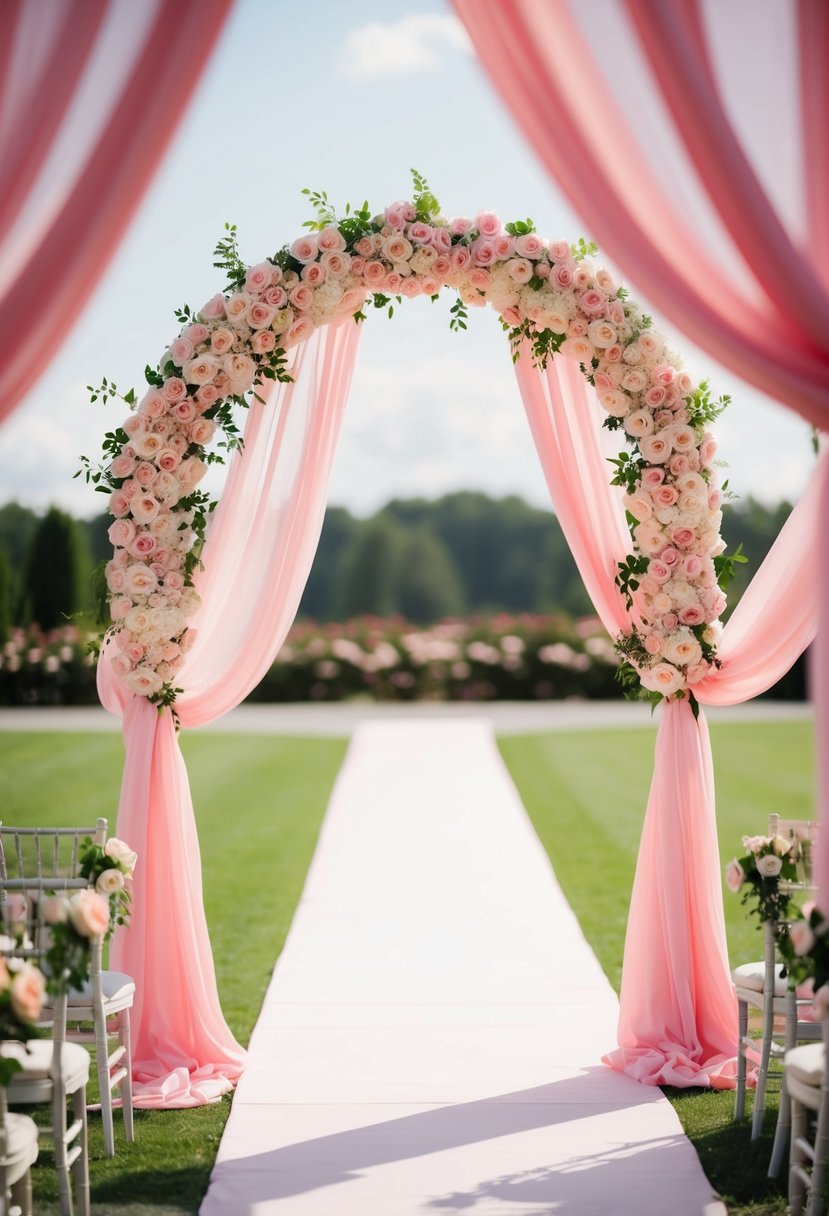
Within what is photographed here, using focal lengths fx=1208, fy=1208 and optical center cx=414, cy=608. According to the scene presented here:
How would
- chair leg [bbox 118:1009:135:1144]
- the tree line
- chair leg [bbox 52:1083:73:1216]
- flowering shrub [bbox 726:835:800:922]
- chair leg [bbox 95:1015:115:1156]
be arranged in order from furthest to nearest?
the tree line < chair leg [bbox 118:1009:135:1144] < chair leg [bbox 95:1015:115:1156] < flowering shrub [bbox 726:835:800:922] < chair leg [bbox 52:1083:73:1216]

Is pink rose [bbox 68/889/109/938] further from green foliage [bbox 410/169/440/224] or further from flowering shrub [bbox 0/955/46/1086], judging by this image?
green foliage [bbox 410/169/440/224]

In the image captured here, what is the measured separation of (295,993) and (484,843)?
385 centimetres

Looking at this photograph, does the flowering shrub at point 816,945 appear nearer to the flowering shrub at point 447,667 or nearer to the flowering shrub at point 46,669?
the flowering shrub at point 46,669

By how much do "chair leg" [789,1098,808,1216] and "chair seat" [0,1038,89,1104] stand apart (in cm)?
216

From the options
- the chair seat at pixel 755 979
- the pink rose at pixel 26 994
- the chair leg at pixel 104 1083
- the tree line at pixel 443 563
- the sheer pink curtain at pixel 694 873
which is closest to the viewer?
the pink rose at pixel 26 994

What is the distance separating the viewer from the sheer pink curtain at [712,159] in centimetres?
334

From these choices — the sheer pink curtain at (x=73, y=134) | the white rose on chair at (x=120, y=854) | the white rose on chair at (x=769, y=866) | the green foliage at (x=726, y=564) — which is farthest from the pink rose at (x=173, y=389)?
the white rose on chair at (x=769, y=866)

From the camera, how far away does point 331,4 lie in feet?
14.0

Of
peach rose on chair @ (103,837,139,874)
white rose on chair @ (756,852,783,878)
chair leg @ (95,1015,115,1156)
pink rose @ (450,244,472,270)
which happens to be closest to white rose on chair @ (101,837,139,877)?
peach rose on chair @ (103,837,139,874)

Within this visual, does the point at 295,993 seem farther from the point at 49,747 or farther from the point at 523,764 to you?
the point at 49,747

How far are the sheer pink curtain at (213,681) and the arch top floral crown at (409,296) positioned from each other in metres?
0.21

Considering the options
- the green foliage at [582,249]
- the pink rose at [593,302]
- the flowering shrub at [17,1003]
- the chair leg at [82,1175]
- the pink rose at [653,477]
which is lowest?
the chair leg at [82,1175]

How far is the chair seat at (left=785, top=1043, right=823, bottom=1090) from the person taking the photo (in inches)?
135

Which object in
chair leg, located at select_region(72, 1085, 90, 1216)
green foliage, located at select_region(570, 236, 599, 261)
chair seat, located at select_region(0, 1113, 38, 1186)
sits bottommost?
chair leg, located at select_region(72, 1085, 90, 1216)
